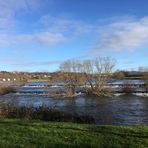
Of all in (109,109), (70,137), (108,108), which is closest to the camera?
(70,137)

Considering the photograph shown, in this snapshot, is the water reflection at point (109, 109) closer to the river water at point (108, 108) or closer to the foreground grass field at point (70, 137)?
the river water at point (108, 108)

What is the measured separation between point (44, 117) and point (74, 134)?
9772 mm

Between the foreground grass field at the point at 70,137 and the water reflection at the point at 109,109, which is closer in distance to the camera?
the foreground grass field at the point at 70,137

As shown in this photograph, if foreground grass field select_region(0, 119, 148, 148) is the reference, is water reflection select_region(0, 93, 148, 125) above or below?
below

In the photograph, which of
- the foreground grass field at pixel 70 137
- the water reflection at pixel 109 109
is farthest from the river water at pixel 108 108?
the foreground grass field at pixel 70 137

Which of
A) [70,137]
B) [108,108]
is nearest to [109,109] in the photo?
[108,108]

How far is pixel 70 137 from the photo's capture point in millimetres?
9102

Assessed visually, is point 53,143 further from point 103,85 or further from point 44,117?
point 103,85

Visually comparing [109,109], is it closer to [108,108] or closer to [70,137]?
[108,108]

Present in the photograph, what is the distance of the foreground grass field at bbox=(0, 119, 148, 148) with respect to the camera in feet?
27.4

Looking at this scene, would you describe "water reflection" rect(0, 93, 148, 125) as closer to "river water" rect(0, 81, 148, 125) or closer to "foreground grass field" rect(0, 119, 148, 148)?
"river water" rect(0, 81, 148, 125)

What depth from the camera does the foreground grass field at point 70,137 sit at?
8352 mm

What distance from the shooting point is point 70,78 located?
61188 millimetres

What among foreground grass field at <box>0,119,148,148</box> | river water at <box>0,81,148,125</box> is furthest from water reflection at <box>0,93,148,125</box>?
foreground grass field at <box>0,119,148,148</box>
